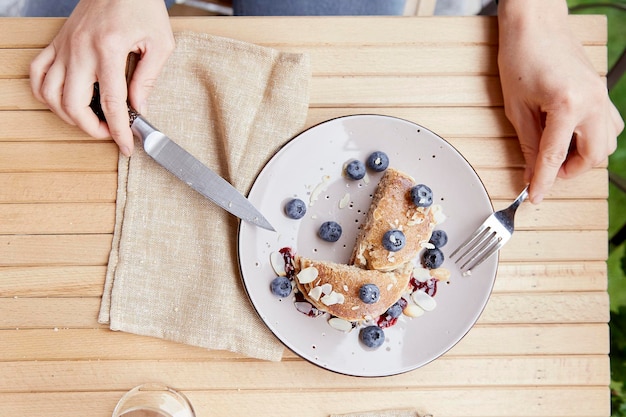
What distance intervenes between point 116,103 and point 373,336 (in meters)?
0.77

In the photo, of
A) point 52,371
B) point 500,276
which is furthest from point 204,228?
point 500,276

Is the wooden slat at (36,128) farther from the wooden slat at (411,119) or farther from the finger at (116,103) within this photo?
the finger at (116,103)

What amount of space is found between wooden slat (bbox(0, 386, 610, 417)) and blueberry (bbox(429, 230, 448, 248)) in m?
0.35

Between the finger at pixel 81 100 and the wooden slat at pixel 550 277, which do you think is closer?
the finger at pixel 81 100

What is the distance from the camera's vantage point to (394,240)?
3.93 feet

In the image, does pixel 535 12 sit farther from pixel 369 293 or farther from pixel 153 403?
pixel 153 403

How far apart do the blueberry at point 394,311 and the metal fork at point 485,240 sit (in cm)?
17

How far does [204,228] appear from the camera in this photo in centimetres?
128

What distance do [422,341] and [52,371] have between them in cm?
85

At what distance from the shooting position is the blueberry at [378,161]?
1.27 m

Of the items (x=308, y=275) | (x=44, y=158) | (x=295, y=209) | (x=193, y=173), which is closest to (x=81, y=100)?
(x=44, y=158)

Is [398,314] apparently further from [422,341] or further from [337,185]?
[337,185]

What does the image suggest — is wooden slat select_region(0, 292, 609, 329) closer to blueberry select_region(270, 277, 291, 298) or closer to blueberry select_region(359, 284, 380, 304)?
blueberry select_region(359, 284, 380, 304)

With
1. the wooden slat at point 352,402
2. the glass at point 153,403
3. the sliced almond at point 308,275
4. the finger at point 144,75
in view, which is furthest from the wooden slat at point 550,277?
the finger at point 144,75
